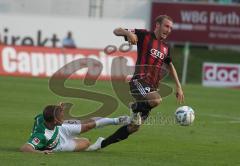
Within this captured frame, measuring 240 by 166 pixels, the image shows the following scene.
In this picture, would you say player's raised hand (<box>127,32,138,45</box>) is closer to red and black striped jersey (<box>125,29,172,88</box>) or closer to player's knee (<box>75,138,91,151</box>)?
red and black striped jersey (<box>125,29,172,88</box>)

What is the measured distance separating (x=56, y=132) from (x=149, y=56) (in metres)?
1.88

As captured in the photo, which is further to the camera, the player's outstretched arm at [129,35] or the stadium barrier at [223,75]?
the stadium barrier at [223,75]

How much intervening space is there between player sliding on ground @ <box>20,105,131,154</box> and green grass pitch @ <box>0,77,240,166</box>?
0.22 metres

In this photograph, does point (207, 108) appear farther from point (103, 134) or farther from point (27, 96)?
point (103, 134)

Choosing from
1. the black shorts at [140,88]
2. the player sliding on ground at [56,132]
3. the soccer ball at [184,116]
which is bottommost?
the player sliding on ground at [56,132]

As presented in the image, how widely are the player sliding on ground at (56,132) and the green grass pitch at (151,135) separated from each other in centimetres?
22

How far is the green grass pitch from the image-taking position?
11.7 m

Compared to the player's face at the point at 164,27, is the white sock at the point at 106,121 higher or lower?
lower

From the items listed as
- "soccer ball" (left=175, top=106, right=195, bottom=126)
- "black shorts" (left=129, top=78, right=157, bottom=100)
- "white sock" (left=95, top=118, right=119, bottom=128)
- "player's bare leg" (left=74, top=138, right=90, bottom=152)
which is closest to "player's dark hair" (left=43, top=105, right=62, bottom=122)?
"player's bare leg" (left=74, top=138, right=90, bottom=152)

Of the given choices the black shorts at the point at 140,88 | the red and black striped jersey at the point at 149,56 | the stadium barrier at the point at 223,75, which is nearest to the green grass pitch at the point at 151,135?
the black shorts at the point at 140,88

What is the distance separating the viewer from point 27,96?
23391mm

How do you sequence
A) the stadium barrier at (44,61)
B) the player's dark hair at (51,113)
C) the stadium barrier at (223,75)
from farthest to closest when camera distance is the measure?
the stadium barrier at (223,75) < the stadium barrier at (44,61) < the player's dark hair at (51,113)

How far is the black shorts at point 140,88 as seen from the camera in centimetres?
1267

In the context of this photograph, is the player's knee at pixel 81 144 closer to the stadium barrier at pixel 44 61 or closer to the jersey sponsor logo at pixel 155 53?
the jersey sponsor logo at pixel 155 53
